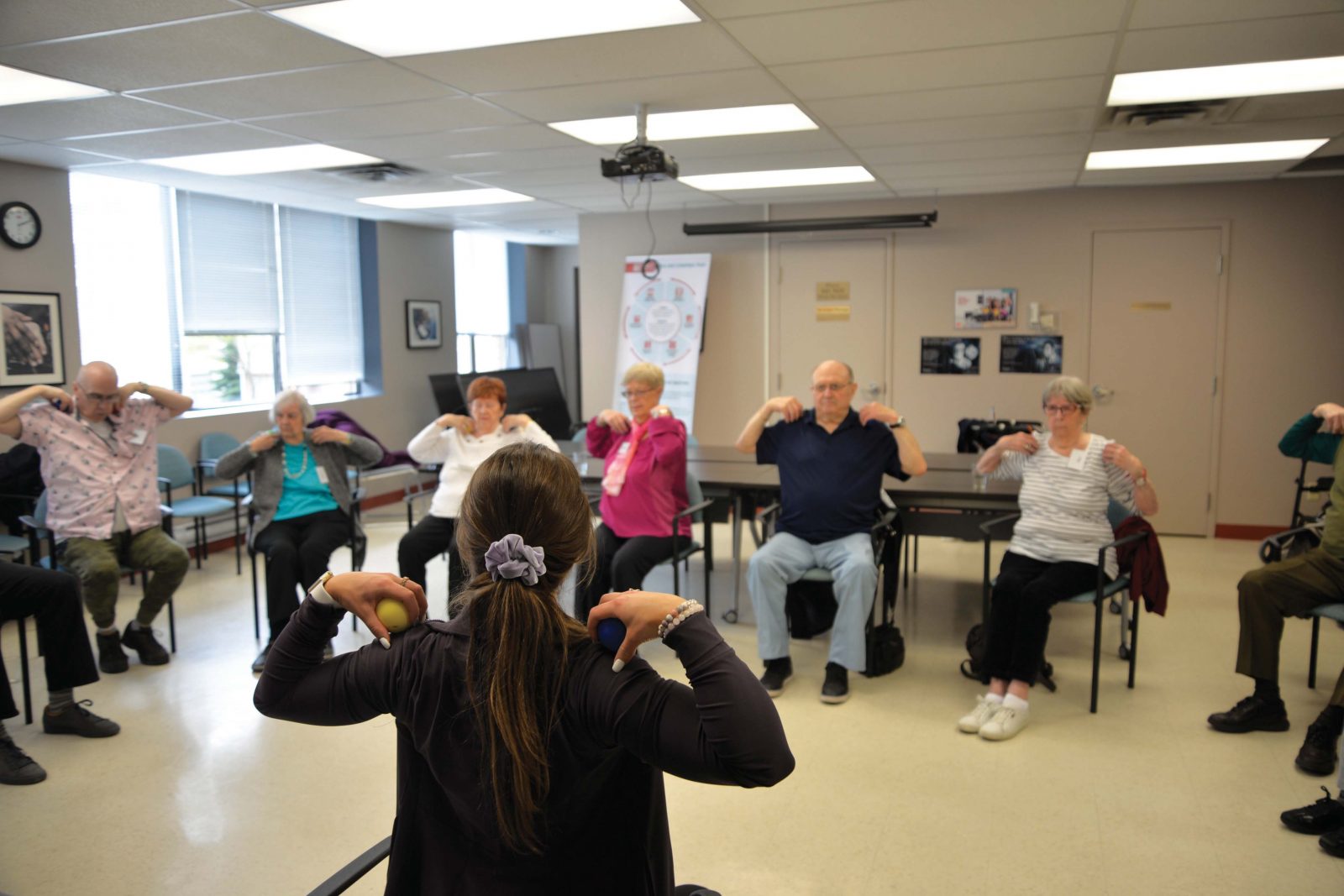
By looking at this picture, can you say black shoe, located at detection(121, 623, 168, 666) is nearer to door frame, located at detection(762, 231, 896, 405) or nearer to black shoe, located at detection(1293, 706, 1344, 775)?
black shoe, located at detection(1293, 706, 1344, 775)

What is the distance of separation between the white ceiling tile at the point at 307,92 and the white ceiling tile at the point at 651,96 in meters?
0.39

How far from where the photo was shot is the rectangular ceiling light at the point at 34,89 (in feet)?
12.0

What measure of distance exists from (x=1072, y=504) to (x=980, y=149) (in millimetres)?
2408

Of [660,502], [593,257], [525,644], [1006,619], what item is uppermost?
[593,257]

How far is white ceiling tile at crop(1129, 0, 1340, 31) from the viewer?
290 cm

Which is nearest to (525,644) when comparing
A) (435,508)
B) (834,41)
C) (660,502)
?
(834,41)

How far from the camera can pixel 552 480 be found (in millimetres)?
1344

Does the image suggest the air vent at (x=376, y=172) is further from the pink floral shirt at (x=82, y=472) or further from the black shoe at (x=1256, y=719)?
the black shoe at (x=1256, y=719)

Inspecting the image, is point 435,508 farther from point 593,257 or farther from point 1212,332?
point 1212,332

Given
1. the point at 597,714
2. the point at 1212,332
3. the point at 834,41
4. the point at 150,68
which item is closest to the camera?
the point at 597,714

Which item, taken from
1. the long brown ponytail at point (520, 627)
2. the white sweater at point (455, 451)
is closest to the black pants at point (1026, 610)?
the white sweater at point (455, 451)

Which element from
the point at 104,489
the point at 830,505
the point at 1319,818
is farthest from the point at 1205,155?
the point at 104,489

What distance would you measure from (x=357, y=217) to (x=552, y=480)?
7.58m

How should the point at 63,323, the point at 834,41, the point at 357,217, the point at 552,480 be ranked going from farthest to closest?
the point at 357,217
the point at 63,323
the point at 834,41
the point at 552,480
